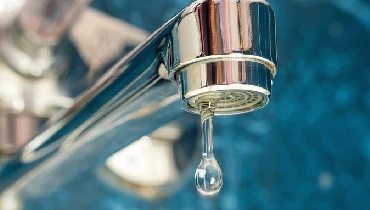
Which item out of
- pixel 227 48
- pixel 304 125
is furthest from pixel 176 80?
pixel 304 125

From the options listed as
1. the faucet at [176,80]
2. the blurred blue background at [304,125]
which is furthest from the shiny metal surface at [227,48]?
the blurred blue background at [304,125]

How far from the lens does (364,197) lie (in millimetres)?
746

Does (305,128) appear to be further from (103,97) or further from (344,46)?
(103,97)

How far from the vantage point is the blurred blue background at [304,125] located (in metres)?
0.75

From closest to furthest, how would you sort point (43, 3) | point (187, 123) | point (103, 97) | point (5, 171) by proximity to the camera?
point (103, 97), point (5, 171), point (43, 3), point (187, 123)

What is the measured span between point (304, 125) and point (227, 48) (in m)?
0.53

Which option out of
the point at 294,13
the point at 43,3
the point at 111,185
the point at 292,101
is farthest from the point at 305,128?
the point at 43,3

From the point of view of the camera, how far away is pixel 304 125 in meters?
0.78

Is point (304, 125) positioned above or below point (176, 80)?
above

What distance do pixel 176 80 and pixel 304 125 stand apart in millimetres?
508

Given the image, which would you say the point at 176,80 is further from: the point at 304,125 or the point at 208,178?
the point at 304,125

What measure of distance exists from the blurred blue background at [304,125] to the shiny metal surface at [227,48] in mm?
448

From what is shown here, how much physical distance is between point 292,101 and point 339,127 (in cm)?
8

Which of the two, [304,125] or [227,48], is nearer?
[227,48]
